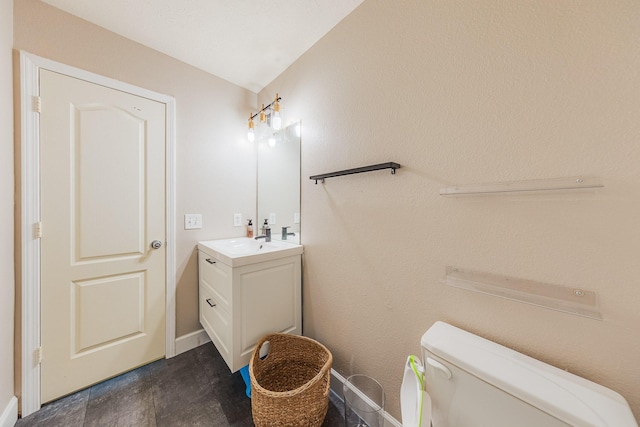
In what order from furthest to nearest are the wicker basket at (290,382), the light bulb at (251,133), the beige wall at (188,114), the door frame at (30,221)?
the light bulb at (251,133) < the beige wall at (188,114) < the door frame at (30,221) < the wicker basket at (290,382)

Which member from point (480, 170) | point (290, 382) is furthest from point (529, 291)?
point (290, 382)

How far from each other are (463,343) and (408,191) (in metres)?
0.65

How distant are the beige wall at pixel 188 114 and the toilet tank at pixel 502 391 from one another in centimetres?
181

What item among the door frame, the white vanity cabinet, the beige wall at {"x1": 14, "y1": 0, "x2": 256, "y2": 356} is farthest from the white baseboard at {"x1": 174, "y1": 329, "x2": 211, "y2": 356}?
the door frame

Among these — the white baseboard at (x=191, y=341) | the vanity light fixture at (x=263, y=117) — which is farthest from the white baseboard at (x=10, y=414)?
the vanity light fixture at (x=263, y=117)

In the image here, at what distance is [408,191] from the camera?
1081mm

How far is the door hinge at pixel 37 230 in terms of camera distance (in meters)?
1.27

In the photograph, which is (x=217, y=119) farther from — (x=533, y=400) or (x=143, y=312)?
(x=533, y=400)

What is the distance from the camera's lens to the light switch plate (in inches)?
71.2

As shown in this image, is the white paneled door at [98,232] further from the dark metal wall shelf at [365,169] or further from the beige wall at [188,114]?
Result: the dark metal wall shelf at [365,169]

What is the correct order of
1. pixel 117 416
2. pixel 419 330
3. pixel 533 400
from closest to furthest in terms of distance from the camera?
pixel 533 400, pixel 419 330, pixel 117 416

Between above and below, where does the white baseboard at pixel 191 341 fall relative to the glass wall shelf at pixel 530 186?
below

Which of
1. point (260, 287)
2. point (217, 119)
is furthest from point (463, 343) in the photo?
point (217, 119)

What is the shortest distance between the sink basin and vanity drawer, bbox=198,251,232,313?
0.05 meters
